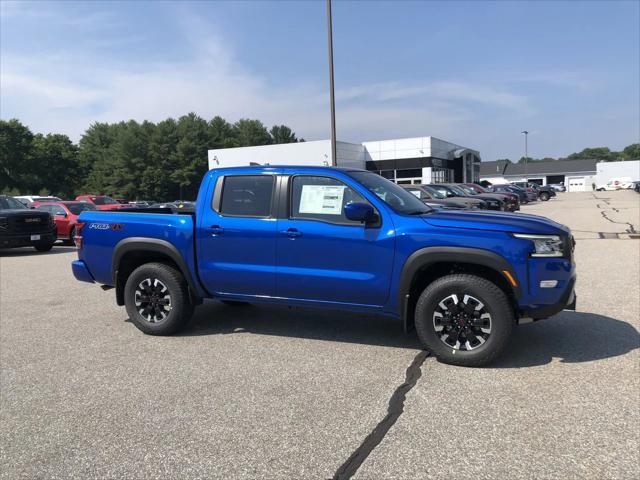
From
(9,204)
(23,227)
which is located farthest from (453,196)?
(9,204)

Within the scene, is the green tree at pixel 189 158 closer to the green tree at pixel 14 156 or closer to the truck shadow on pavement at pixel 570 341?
the green tree at pixel 14 156

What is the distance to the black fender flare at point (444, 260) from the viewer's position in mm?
4246

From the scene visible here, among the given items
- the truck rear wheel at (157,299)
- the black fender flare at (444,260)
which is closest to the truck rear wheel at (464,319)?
the black fender flare at (444,260)

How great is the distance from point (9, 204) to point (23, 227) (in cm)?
160

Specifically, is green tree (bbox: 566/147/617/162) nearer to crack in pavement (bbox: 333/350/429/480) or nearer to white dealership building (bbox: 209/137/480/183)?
white dealership building (bbox: 209/137/480/183)

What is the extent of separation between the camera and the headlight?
13.9ft

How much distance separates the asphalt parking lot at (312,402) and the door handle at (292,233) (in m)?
1.17

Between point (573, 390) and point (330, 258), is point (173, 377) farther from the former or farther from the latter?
point (573, 390)

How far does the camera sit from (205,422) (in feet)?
11.4

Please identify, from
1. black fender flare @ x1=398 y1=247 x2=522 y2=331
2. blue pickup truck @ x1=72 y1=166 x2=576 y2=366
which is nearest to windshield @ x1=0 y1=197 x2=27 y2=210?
blue pickup truck @ x1=72 y1=166 x2=576 y2=366

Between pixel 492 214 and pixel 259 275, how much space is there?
7.95ft

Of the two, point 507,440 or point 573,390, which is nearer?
point 507,440

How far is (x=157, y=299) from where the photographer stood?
18.6 feet

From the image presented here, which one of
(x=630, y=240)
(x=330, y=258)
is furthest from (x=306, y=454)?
(x=630, y=240)
